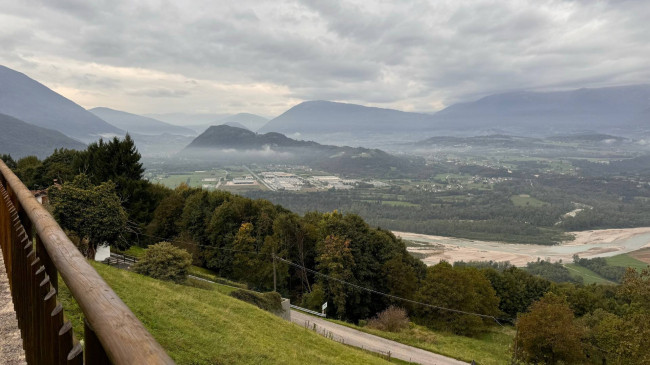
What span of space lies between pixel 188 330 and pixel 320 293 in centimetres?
2388

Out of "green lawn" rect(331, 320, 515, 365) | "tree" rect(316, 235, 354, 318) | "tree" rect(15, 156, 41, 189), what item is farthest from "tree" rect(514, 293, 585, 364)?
"tree" rect(15, 156, 41, 189)

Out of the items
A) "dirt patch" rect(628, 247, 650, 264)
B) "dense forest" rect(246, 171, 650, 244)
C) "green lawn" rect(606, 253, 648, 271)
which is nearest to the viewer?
"green lawn" rect(606, 253, 648, 271)

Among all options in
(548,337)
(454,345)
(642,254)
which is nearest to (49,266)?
(548,337)

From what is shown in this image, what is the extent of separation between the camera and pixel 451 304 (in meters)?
34.3

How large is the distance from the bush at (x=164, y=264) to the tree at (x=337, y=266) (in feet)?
53.4

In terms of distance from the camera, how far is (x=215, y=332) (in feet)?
35.5

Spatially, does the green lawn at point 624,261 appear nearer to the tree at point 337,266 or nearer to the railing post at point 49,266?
the tree at point 337,266

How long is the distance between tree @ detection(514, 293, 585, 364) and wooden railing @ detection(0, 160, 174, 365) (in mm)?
26634

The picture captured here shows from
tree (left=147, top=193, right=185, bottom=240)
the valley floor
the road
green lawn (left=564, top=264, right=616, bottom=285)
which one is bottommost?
green lawn (left=564, top=264, right=616, bottom=285)

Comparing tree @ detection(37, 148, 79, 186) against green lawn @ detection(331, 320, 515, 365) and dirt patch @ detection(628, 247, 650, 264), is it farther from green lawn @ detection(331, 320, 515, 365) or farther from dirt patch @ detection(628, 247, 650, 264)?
dirt patch @ detection(628, 247, 650, 264)

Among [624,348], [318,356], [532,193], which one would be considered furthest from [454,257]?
[532,193]

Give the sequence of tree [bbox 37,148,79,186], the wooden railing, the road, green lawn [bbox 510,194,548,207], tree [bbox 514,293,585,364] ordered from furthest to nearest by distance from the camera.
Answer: green lawn [bbox 510,194,548,207] < tree [bbox 37,148,79,186] < tree [bbox 514,293,585,364] < the road < the wooden railing

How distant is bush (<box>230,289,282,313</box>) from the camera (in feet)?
68.6

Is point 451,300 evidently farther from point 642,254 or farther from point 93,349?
point 642,254
